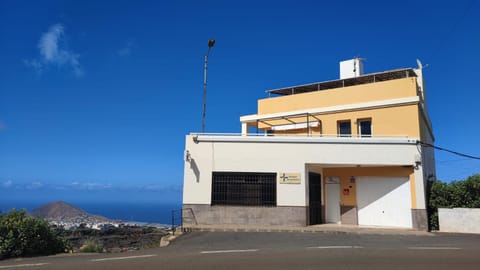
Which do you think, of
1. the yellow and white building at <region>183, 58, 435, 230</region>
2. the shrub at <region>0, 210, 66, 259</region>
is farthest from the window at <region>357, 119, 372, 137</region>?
the shrub at <region>0, 210, 66, 259</region>

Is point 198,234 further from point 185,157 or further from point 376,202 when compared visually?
point 376,202

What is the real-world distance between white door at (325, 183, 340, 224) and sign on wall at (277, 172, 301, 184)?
3.13 metres

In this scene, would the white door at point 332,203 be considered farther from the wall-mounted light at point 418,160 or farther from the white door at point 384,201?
the wall-mounted light at point 418,160

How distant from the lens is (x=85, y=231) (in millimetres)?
30859

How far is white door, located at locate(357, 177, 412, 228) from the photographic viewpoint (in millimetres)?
18172

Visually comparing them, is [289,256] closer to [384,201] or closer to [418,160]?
[418,160]

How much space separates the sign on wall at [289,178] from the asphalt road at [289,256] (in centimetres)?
400

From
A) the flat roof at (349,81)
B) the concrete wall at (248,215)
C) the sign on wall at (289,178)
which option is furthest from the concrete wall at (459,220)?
the flat roof at (349,81)

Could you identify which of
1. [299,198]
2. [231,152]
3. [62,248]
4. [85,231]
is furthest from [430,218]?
[85,231]

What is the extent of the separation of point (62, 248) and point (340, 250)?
8.65m

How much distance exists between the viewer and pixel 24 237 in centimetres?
1100

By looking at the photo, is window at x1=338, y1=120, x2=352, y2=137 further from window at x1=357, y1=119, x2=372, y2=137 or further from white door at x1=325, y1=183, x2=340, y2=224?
white door at x1=325, y1=183, x2=340, y2=224

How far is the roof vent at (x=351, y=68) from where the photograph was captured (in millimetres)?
24938

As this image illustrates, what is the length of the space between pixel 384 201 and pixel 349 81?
8.39 metres
